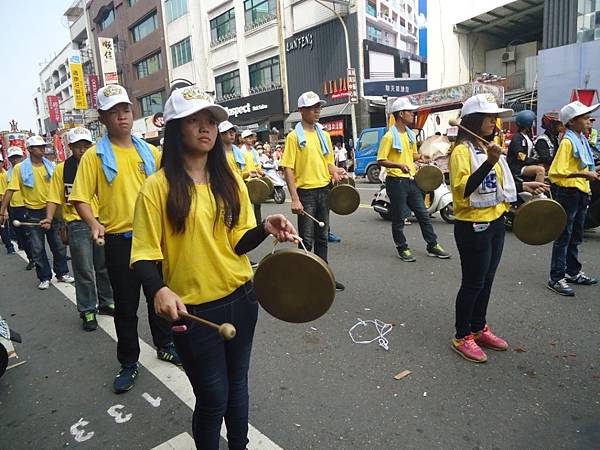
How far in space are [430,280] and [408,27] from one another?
26731mm

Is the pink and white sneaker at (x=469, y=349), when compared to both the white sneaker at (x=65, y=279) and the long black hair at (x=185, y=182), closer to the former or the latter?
the long black hair at (x=185, y=182)

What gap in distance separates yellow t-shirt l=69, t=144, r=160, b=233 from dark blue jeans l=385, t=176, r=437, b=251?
350 cm

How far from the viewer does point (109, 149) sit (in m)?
3.00

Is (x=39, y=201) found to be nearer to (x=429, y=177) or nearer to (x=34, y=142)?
(x=34, y=142)

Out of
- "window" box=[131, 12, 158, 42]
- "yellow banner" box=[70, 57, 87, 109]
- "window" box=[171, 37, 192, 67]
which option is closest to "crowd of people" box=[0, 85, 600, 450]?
"window" box=[171, 37, 192, 67]

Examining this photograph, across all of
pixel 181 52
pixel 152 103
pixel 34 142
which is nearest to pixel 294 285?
pixel 34 142

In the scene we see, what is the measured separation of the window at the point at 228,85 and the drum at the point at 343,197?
2604 centimetres

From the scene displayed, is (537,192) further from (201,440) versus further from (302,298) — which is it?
(201,440)

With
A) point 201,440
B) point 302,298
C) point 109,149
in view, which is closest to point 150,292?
point 302,298

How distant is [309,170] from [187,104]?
304cm

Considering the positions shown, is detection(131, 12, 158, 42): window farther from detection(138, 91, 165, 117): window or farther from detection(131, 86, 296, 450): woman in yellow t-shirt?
detection(131, 86, 296, 450): woman in yellow t-shirt

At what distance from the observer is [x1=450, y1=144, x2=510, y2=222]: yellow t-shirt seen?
2.97 m

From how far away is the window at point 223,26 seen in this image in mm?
28483

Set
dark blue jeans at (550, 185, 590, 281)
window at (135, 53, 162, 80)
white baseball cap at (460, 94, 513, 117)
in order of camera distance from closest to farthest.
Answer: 1. white baseball cap at (460, 94, 513, 117)
2. dark blue jeans at (550, 185, 590, 281)
3. window at (135, 53, 162, 80)
